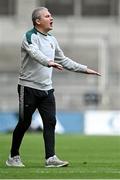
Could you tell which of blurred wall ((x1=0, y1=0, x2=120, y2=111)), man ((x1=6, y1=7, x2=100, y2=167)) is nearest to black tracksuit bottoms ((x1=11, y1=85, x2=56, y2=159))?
man ((x1=6, y1=7, x2=100, y2=167))

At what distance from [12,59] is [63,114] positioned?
510 inches

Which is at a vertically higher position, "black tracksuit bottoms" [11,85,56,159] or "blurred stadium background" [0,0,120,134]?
"black tracksuit bottoms" [11,85,56,159]

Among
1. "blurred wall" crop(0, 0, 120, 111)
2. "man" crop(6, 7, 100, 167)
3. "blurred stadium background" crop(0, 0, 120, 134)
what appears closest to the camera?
"man" crop(6, 7, 100, 167)

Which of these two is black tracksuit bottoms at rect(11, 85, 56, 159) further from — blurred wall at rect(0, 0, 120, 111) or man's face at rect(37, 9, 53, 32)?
blurred wall at rect(0, 0, 120, 111)

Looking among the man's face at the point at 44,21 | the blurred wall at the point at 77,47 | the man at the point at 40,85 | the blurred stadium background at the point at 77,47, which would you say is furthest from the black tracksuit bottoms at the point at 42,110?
the blurred wall at the point at 77,47

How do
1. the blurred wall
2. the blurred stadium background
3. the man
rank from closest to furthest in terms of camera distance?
the man < the blurred stadium background < the blurred wall

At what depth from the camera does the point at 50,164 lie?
10.5 metres

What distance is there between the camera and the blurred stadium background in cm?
3888

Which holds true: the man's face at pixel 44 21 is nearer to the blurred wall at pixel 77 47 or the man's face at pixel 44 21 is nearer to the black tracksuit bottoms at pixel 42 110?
the black tracksuit bottoms at pixel 42 110

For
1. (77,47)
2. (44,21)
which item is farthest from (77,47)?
(44,21)

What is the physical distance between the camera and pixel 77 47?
43.5 m

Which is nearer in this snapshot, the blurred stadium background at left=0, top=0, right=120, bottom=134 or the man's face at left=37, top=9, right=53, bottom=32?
the man's face at left=37, top=9, right=53, bottom=32

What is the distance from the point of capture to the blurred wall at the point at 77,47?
1535 inches

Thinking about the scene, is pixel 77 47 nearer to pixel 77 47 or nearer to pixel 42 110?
pixel 77 47
